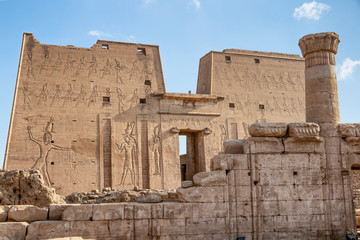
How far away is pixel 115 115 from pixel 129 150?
1.57 metres

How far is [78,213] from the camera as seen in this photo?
8078 mm

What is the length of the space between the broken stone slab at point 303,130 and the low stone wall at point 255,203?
0.07ft

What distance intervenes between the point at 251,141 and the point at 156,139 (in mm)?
9538

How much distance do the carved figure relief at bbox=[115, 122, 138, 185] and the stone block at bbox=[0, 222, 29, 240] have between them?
967 centimetres

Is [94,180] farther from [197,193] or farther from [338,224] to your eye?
[338,224]

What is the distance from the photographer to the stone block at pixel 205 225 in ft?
27.8

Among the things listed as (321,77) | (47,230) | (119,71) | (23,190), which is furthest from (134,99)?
(47,230)

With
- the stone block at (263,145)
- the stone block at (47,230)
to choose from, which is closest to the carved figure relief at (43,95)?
the stone block at (47,230)

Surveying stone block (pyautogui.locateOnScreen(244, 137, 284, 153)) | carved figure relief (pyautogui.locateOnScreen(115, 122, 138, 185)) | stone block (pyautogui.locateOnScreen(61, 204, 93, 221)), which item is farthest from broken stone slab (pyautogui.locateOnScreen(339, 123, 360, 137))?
carved figure relief (pyautogui.locateOnScreen(115, 122, 138, 185))

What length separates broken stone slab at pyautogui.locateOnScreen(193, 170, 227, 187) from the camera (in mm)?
8711

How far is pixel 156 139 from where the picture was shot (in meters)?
18.3

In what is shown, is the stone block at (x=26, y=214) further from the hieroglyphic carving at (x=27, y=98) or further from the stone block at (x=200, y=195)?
the hieroglyphic carving at (x=27, y=98)

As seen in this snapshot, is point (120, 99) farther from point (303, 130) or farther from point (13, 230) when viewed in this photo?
point (13, 230)

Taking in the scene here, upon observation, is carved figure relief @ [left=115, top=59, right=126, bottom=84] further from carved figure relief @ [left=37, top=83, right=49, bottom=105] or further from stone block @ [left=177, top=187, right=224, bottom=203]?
stone block @ [left=177, top=187, right=224, bottom=203]
